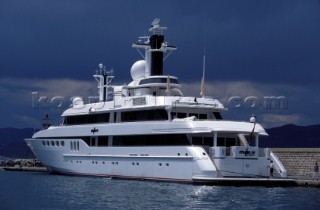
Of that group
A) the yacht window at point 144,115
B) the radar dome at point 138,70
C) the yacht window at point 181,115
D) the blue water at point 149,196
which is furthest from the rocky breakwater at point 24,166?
the blue water at point 149,196

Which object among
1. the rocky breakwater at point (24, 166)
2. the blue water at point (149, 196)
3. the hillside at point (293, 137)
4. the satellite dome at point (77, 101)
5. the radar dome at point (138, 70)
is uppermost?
the hillside at point (293, 137)

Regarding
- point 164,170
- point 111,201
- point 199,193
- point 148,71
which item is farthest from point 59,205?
point 148,71

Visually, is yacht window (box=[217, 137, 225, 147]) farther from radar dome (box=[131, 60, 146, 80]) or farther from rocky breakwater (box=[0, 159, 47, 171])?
rocky breakwater (box=[0, 159, 47, 171])

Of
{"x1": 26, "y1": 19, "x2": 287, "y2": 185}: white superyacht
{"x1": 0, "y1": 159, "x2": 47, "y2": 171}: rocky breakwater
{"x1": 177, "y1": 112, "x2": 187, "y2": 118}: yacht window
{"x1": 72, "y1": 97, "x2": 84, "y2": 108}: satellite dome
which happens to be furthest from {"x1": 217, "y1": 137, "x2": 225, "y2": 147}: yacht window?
{"x1": 0, "y1": 159, "x2": 47, "y2": 171}: rocky breakwater

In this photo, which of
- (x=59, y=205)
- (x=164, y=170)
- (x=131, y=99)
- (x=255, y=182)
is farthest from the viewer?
(x=131, y=99)

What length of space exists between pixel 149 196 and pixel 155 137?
774 centimetres

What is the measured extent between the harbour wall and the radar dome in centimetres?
994

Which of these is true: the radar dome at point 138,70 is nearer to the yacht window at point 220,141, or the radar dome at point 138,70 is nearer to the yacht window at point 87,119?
the yacht window at point 87,119

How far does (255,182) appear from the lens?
1310 inches

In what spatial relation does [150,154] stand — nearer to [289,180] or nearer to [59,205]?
[289,180]

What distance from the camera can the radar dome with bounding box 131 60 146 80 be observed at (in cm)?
4319

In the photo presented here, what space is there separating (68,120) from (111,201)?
18.0 meters

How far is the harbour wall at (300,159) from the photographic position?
39.8 metres

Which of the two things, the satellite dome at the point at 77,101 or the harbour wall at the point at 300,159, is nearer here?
the harbour wall at the point at 300,159
